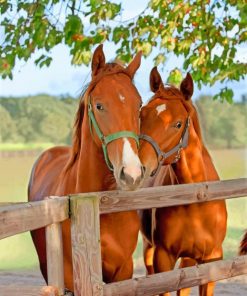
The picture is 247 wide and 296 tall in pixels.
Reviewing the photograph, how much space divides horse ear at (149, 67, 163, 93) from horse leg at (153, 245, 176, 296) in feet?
4.24

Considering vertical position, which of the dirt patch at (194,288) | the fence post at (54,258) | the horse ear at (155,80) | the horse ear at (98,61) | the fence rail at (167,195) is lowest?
the dirt patch at (194,288)

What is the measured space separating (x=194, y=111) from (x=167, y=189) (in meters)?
0.82

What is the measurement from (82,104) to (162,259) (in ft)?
4.84

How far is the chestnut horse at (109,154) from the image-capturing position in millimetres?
3863

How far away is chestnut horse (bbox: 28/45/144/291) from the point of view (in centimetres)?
386

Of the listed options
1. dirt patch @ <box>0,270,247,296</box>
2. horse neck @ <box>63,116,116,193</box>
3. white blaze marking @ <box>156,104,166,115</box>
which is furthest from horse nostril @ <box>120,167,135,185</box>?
dirt patch @ <box>0,270,247,296</box>

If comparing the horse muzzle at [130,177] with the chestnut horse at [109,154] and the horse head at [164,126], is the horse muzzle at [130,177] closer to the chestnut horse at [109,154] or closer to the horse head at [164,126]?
the chestnut horse at [109,154]

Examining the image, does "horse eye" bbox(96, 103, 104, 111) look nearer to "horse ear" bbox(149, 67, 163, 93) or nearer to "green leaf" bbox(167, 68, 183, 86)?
"horse ear" bbox(149, 67, 163, 93)

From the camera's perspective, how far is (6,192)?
1477cm

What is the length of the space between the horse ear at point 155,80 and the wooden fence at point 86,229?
2.92ft

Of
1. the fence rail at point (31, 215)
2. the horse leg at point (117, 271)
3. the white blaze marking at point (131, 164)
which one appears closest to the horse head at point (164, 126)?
the horse leg at point (117, 271)

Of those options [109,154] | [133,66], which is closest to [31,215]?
[109,154]

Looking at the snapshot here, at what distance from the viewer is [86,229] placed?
Answer: 397cm

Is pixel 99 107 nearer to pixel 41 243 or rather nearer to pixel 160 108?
pixel 160 108
